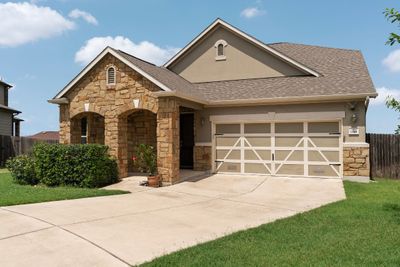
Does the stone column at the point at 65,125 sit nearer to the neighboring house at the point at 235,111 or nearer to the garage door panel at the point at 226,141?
the neighboring house at the point at 235,111

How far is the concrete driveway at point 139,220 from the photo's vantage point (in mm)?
5066

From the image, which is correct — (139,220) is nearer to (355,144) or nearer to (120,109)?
(120,109)

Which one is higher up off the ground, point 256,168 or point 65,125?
point 65,125

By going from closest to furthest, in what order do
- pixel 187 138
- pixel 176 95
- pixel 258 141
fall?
pixel 176 95 < pixel 258 141 < pixel 187 138

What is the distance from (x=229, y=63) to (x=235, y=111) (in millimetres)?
3390

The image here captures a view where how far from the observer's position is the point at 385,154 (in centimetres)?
1370

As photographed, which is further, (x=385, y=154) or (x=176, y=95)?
(x=385, y=154)

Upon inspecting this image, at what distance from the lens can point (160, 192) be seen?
35.3 ft

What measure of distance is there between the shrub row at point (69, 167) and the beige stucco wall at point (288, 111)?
175 inches

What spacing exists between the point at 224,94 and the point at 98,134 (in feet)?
20.8

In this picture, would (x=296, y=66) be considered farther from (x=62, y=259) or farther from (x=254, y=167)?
(x=62, y=259)

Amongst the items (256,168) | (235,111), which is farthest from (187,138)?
(256,168)

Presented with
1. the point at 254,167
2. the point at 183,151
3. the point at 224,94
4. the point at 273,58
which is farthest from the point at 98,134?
the point at 273,58

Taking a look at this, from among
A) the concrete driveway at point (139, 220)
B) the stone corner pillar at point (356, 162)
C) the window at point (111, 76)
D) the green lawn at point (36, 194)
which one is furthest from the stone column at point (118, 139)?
the stone corner pillar at point (356, 162)
